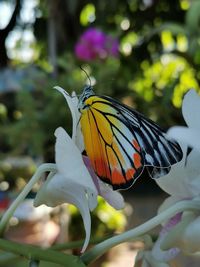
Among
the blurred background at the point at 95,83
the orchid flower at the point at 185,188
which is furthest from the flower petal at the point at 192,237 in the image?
the blurred background at the point at 95,83

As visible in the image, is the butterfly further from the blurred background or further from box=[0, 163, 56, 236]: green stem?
the blurred background

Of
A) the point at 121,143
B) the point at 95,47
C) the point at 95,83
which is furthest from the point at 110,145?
the point at 95,47

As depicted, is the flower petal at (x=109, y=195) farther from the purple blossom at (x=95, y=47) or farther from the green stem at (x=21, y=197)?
the purple blossom at (x=95, y=47)

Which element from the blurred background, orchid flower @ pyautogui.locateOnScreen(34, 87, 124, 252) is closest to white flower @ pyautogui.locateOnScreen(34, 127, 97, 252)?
orchid flower @ pyautogui.locateOnScreen(34, 87, 124, 252)

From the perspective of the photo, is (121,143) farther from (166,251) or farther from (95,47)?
(95,47)

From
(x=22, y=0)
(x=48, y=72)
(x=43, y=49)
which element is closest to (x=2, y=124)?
(x=48, y=72)
